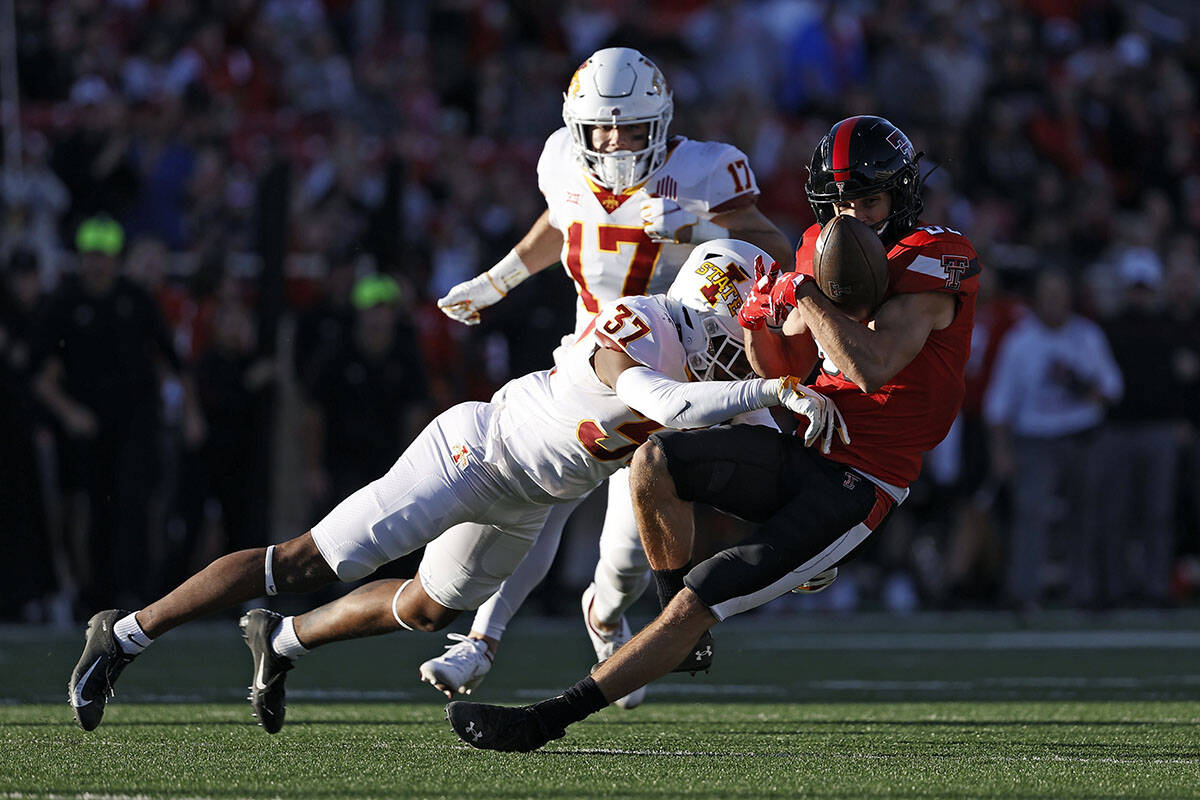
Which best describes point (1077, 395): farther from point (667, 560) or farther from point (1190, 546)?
point (667, 560)

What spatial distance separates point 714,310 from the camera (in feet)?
15.0

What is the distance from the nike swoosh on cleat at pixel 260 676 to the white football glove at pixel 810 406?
1602mm

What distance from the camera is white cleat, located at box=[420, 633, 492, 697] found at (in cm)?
504

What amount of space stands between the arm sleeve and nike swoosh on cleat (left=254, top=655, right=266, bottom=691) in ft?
4.24

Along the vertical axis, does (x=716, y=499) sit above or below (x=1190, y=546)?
above

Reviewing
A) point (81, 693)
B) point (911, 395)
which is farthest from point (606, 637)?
point (81, 693)

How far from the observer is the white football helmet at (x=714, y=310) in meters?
4.58

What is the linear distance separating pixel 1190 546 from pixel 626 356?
23.8ft

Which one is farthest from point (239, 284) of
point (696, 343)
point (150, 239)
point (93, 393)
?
point (696, 343)

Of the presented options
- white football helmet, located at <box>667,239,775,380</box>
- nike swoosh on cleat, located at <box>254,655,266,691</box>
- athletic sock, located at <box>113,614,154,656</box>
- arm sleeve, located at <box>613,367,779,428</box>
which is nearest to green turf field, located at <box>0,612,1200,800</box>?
nike swoosh on cleat, located at <box>254,655,266,691</box>

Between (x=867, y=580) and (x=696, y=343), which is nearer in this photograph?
(x=696, y=343)

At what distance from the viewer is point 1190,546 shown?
423 inches

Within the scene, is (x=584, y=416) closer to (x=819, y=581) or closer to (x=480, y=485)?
(x=480, y=485)

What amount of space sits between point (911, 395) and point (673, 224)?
1.09 m
